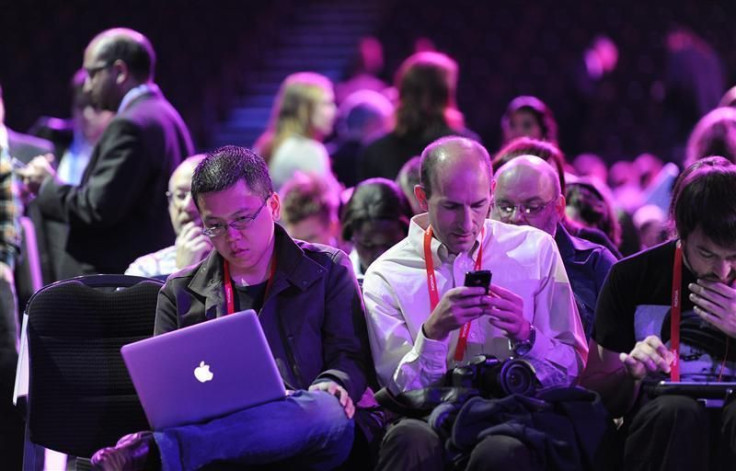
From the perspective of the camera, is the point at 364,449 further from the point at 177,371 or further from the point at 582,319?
the point at 582,319

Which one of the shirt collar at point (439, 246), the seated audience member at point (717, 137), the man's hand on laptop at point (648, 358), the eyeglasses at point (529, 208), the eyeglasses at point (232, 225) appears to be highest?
the seated audience member at point (717, 137)

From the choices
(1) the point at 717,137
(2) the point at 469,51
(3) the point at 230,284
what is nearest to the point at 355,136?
(1) the point at 717,137

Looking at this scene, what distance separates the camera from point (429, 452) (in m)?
3.45

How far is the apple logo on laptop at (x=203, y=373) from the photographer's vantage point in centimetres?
334

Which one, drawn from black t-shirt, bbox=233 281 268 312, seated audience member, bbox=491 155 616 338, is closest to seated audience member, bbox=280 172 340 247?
seated audience member, bbox=491 155 616 338

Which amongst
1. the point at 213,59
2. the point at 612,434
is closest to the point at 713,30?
the point at 213,59

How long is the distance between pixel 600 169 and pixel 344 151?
2.04 metres

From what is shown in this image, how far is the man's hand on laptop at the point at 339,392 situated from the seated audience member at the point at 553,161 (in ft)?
4.45

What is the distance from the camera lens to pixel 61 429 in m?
3.76

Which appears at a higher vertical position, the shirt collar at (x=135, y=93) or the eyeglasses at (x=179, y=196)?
the shirt collar at (x=135, y=93)

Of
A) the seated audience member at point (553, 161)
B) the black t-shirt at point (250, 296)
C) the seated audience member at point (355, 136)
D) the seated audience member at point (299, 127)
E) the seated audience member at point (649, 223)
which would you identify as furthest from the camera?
the seated audience member at point (355, 136)

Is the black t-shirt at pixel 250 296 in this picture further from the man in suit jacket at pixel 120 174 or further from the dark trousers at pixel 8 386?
the man in suit jacket at pixel 120 174

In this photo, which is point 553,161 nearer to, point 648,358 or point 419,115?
point 648,358

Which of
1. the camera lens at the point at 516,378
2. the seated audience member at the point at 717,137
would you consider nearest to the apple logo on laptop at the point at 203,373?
the camera lens at the point at 516,378
